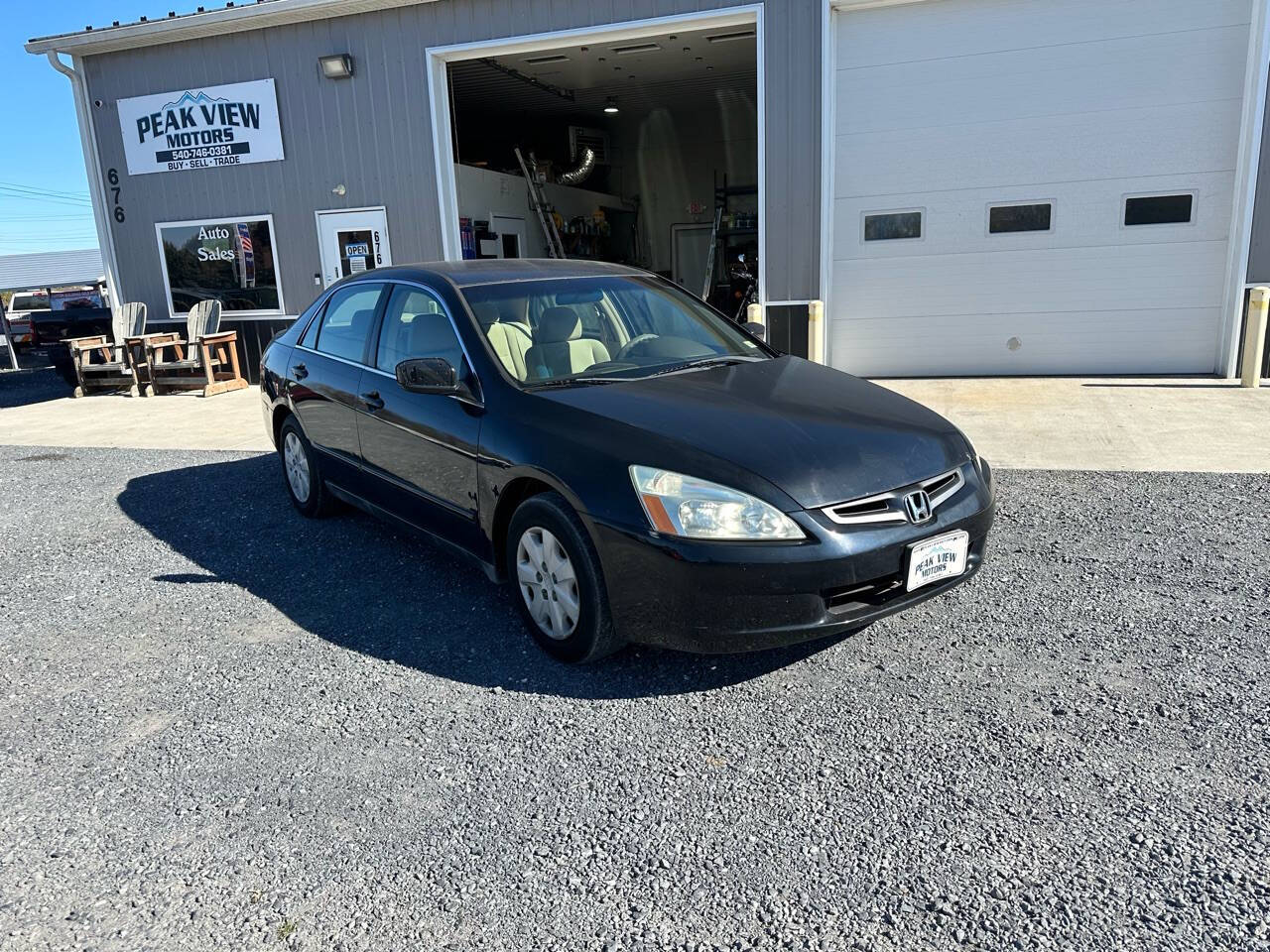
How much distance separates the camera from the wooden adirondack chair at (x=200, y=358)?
37.1 feet

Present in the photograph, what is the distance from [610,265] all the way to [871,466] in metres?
2.36

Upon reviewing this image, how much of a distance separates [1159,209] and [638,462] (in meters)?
8.54

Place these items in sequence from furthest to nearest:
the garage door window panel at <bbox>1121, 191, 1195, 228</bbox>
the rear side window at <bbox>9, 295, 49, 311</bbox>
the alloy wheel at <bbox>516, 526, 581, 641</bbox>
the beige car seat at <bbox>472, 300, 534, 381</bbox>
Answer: the rear side window at <bbox>9, 295, 49, 311</bbox> < the garage door window panel at <bbox>1121, 191, 1195, 228</bbox> < the beige car seat at <bbox>472, 300, 534, 381</bbox> < the alloy wheel at <bbox>516, 526, 581, 641</bbox>

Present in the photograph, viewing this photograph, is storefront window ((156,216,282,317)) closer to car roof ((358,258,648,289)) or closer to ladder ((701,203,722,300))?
ladder ((701,203,722,300))

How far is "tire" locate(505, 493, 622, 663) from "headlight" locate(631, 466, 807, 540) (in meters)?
0.32

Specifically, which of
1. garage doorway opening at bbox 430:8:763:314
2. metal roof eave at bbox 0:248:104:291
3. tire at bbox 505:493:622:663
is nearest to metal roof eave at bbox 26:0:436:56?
garage doorway opening at bbox 430:8:763:314

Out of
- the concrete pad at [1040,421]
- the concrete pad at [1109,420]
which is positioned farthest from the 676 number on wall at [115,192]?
the concrete pad at [1109,420]

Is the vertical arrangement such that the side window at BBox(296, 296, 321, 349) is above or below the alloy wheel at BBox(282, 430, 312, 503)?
above

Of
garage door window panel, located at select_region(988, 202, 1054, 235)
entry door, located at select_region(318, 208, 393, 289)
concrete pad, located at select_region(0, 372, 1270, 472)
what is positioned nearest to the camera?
concrete pad, located at select_region(0, 372, 1270, 472)

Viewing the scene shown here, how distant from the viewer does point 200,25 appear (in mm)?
10836

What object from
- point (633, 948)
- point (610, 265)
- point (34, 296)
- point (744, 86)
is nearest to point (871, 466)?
point (633, 948)

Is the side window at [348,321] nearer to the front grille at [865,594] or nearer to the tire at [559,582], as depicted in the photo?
A: the tire at [559,582]

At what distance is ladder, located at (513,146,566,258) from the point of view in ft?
52.1

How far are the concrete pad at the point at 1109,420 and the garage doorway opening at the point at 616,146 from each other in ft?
9.48
